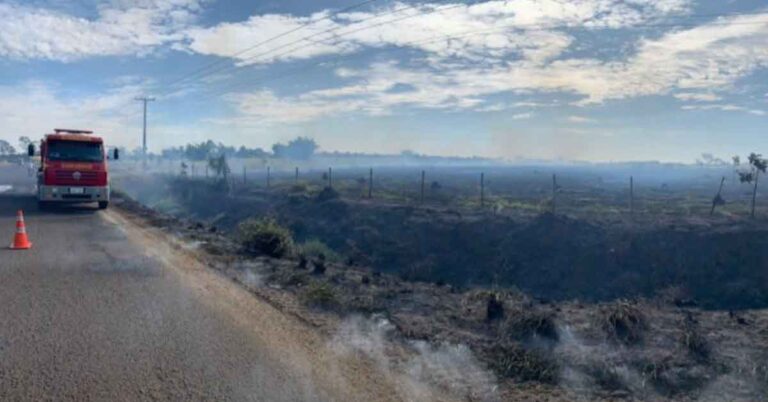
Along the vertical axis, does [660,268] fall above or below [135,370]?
below

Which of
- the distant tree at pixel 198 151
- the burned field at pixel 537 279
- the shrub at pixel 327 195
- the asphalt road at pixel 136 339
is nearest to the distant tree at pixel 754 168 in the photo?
the burned field at pixel 537 279

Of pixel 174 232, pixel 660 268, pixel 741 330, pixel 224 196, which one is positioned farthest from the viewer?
pixel 224 196

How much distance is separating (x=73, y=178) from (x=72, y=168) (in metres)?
0.36

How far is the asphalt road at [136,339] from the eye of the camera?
16.0ft

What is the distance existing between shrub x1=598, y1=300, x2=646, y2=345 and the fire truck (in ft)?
62.1

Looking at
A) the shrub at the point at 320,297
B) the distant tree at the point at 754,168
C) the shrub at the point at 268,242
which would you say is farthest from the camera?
the distant tree at the point at 754,168

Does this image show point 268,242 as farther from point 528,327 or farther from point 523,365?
point 523,365

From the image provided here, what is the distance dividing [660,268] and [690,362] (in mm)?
14203

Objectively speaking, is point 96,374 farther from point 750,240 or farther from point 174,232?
point 750,240

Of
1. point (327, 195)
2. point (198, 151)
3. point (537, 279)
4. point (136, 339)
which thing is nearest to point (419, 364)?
point (136, 339)

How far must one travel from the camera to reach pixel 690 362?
19.2 feet

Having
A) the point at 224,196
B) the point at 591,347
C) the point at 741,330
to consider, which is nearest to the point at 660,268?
the point at 741,330

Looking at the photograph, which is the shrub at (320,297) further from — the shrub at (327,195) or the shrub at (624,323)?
the shrub at (327,195)

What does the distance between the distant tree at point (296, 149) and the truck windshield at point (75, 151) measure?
163m
